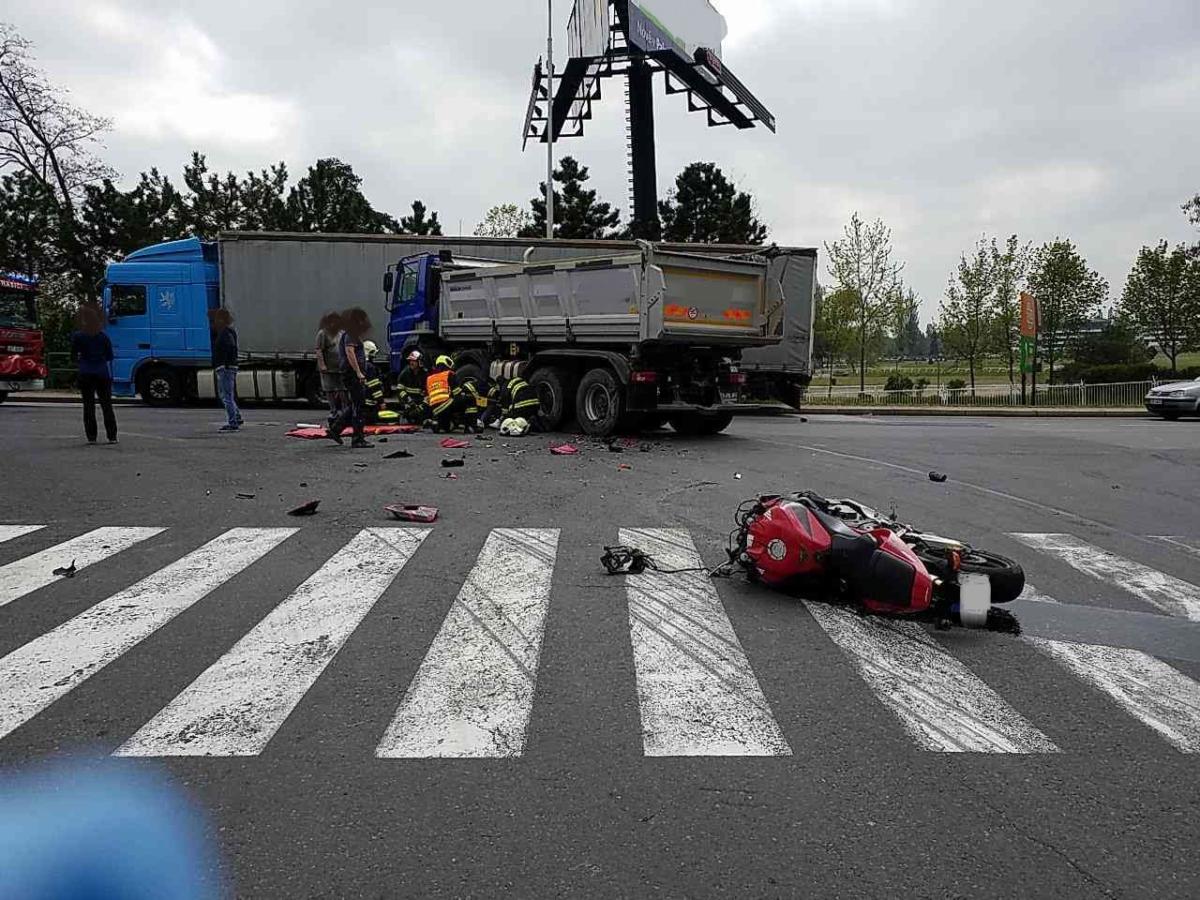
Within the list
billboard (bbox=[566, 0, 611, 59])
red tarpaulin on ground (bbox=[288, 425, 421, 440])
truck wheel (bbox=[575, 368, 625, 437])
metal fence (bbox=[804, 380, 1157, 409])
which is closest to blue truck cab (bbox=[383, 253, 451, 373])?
red tarpaulin on ground (bbox=[288, 425, 421, 440])

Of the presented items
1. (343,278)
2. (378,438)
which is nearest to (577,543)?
(378,438)

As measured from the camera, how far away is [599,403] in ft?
47.0

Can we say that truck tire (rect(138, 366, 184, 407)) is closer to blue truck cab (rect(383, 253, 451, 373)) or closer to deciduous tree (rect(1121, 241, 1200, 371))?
blue truck cab (rect(383, 253, 451, 373))

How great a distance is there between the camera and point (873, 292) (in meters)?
Answer: 35.4

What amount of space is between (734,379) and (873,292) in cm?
2308

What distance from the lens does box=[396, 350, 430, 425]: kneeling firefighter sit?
15969mm

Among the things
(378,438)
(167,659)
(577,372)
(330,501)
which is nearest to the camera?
(167,659)

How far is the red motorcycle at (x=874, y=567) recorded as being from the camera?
17.4 ft

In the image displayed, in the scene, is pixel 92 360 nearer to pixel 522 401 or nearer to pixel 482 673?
pixel 522 401

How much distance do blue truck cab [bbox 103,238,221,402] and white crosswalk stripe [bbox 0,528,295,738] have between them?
16201 mm

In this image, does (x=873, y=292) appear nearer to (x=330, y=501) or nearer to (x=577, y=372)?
(x=577, y=372)

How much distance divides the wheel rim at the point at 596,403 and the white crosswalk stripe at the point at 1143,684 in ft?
31.2

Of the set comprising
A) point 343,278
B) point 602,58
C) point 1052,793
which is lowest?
point 1052,793

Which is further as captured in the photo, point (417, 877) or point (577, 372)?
point (577, 372)
